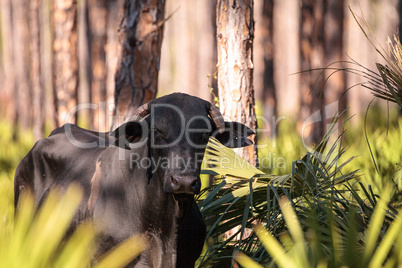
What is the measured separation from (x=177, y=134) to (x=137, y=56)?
15.7ft

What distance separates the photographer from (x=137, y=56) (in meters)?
8.29

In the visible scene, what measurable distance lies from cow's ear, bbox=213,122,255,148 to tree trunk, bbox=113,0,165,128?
4.20 metres

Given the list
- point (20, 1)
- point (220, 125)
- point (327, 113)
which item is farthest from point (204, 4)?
point (220, 125)

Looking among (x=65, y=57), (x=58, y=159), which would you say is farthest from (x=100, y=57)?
(x=58, y=159)

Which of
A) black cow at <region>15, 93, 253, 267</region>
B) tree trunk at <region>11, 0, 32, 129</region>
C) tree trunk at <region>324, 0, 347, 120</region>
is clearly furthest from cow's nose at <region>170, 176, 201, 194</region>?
tree trunk at <region>11, 0, 32, 129</region>

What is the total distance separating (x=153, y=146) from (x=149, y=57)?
4.64m

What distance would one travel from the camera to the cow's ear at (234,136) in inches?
161

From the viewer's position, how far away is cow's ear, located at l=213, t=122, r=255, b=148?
410cm

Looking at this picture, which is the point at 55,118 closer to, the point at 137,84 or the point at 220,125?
the point at 137,84

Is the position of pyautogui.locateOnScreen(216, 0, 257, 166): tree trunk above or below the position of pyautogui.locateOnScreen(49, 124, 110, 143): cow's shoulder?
above

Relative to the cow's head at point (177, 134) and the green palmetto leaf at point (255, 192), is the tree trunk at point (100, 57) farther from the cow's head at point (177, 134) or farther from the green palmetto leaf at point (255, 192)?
the cow's head at point (177, 134)

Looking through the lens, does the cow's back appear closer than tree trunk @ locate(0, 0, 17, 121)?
Yes

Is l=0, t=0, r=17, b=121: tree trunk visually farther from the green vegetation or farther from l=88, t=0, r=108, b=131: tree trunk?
the green vegetation

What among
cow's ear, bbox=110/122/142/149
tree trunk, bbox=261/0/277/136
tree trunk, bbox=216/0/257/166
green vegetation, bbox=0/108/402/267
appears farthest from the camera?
tree trunk, bbox=261/0/277/136
